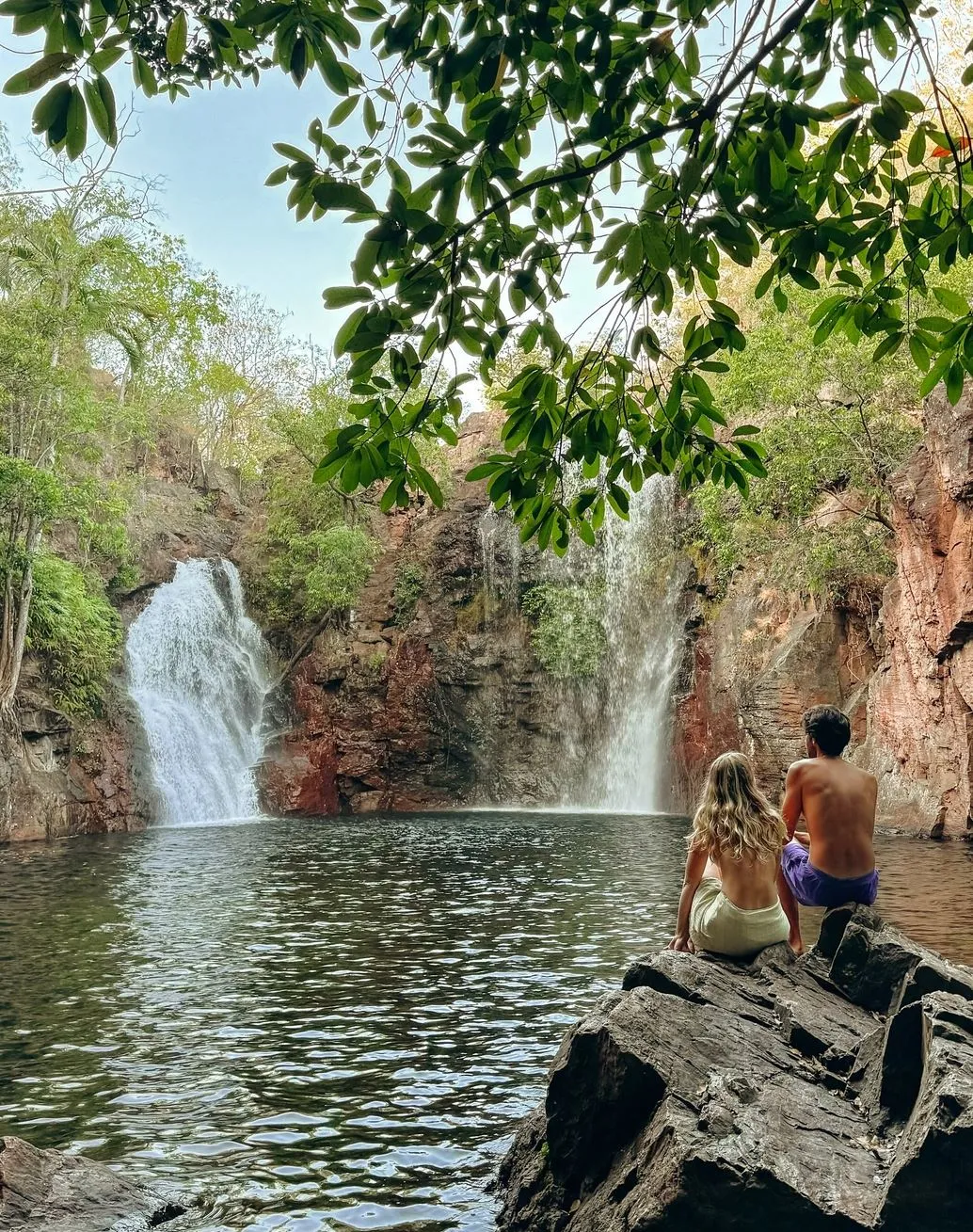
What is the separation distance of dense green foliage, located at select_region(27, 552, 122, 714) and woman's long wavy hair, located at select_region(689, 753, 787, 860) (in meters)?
22.5

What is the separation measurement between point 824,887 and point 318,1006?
449 centimetres

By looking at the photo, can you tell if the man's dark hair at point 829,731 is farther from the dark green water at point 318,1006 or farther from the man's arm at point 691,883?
the dark green water at point 318,1006

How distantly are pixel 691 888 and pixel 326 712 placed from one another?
93.4 feet

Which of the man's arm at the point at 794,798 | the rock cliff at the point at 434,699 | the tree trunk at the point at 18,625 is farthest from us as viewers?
the rock cliff at the point at 434,699

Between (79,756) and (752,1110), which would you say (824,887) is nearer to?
(752,1110)

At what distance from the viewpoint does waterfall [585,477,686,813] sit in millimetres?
32219

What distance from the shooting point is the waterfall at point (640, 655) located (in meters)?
32.2

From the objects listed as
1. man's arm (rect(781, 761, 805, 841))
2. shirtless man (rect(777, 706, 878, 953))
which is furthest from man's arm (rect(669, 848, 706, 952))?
man's arm (rect(781, 761, 805, 841))

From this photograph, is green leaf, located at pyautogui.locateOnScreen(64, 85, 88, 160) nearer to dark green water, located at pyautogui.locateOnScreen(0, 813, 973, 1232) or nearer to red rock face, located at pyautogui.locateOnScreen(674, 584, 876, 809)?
dark green water, located at pyautogui.locateOnScreen(0, 813, 973, 1232)

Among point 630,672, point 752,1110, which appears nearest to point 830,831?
point 752,1110

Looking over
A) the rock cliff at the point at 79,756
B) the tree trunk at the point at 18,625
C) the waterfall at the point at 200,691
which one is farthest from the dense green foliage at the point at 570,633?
the tree trunk at the point at 18,625

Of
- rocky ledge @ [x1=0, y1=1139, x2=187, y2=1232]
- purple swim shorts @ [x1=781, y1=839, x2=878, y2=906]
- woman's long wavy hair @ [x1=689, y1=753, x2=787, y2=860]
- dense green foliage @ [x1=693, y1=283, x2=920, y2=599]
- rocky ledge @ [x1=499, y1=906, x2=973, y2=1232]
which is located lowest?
rocky ledge @ [x1=0, y1=1139, x2=187, y2=1232]

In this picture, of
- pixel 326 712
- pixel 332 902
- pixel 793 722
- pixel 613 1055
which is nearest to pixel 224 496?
pixel 326 712

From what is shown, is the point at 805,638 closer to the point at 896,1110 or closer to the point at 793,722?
the point at 793,722
